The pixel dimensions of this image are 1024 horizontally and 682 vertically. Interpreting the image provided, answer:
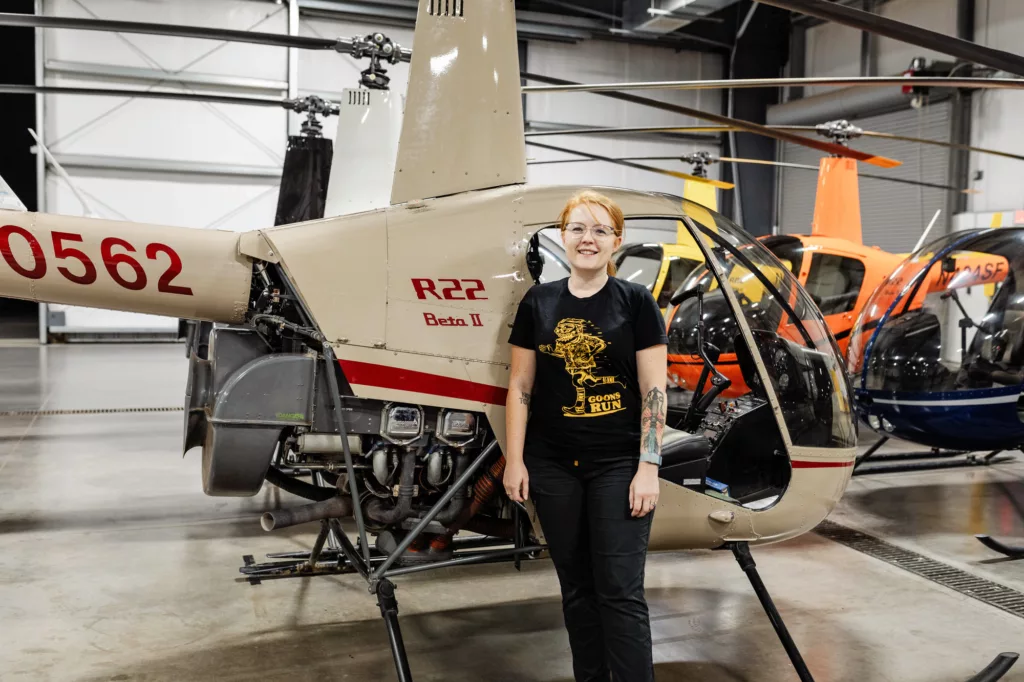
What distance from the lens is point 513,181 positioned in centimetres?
359

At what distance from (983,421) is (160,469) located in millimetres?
5933

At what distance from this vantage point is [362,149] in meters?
7.10

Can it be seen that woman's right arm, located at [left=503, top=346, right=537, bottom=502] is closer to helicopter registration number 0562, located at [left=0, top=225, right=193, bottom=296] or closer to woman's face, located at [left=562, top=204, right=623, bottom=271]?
woman's face, located at [left=562, top=204, right=623, bottom=271]

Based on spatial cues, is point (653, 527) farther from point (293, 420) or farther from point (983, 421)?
point (983, 421)

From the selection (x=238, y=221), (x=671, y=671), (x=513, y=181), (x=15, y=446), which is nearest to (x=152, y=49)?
(x=238, y=221)

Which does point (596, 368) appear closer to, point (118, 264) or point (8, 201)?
point (118, 264)

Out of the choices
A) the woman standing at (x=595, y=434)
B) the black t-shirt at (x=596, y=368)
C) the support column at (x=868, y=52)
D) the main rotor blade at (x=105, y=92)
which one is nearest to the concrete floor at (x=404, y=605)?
the woman standing at (x=595, y=434)

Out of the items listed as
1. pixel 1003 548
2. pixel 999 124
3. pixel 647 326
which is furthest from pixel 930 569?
pixel 999 124

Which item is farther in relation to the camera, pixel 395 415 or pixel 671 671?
pixel 671 671

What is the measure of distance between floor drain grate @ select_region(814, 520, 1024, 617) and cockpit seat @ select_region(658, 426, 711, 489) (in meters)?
2.11

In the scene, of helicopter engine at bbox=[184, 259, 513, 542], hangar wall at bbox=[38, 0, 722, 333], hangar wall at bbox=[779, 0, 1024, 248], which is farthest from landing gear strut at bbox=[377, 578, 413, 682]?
hangar wall at bbox=[38, 0, 722, 333]

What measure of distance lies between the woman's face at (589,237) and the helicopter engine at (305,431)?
34.8 inches

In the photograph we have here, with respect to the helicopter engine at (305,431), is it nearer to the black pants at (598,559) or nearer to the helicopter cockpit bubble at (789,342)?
the black pants at (598,559)

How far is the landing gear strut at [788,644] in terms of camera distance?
3.43m
